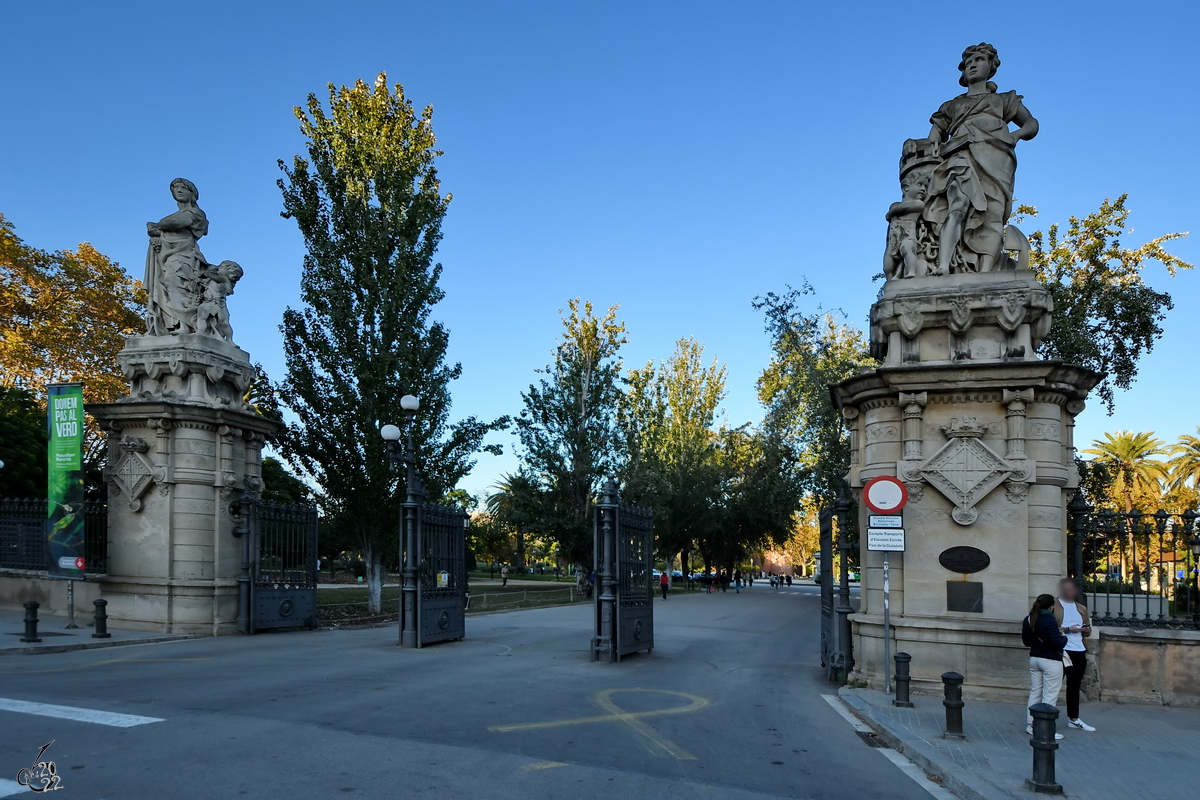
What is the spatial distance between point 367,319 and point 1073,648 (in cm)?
2147

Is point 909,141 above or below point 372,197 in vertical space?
below

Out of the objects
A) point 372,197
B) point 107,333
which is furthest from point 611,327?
point 107,333

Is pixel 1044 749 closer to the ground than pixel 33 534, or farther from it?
closer to the ground

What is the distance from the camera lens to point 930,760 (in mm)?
7836

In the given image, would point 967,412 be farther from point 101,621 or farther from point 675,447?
point 675,447

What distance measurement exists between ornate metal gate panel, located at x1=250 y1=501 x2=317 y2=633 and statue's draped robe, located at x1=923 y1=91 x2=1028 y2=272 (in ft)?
48.6

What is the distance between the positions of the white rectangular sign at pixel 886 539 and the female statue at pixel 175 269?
14.7 m

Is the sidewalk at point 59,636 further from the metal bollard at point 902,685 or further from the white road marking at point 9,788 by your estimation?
the metal bollard at point 902,685

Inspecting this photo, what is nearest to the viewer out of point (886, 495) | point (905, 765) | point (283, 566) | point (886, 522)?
point (905, 765)

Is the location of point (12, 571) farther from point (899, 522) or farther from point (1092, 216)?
point (1092, 216)

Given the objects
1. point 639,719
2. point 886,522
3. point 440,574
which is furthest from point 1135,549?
point 440,574

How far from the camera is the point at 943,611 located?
1184 centimetres

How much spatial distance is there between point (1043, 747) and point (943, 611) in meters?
5.28

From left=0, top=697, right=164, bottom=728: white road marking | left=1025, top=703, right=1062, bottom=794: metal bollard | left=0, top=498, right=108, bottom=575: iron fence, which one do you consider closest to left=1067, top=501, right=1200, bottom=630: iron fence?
left=1025, top=703, right=1062, bottom=794: metal bollard
